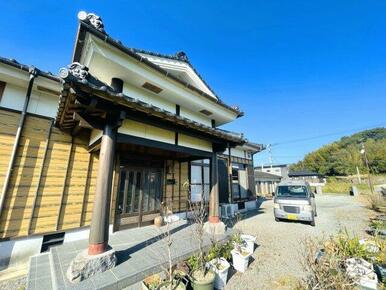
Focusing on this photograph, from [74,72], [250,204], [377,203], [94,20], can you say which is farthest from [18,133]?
[377,203]

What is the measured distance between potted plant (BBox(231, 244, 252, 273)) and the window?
430 cm

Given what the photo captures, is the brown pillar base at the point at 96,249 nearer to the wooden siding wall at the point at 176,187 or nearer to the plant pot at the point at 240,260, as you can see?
the plant pot at the point at 240,260

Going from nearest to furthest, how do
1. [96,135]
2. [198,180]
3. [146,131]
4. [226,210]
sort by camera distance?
[146,131] < [96,135] < [198,180] < [226,210]

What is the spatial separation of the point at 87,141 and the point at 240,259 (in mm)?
5686

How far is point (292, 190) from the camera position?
9.23 meters

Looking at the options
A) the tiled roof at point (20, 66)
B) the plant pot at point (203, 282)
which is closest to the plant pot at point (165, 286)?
Answer: the plant pot at point (203, 282)

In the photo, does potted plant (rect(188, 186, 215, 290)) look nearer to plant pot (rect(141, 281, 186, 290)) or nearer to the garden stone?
plant pot (rect(141, 281, 186, 290))

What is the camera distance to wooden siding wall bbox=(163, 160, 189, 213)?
A: 7.32 meters

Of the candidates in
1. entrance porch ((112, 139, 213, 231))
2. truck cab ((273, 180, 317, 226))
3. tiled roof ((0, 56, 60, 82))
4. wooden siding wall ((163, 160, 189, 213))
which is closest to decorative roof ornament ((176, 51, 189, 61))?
entrance porch ((112, 139, 213, 231))

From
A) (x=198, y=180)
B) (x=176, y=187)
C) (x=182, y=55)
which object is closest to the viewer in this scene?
(x=176, y=187)

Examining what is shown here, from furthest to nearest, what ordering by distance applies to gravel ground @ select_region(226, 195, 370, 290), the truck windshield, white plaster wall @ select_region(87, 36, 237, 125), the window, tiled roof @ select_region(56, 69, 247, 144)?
the truck windshield < the window < white plaster wall @ select_region(87, 36, 237, 125) < gravel ground @ select_region(226, 195, 370, 290) < tiled roof @ select_region(56, 69, 247, 144)

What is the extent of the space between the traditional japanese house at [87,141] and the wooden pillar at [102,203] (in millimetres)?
18

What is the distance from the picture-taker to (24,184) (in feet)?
14.9

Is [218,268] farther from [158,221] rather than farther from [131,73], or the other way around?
[131,73]
